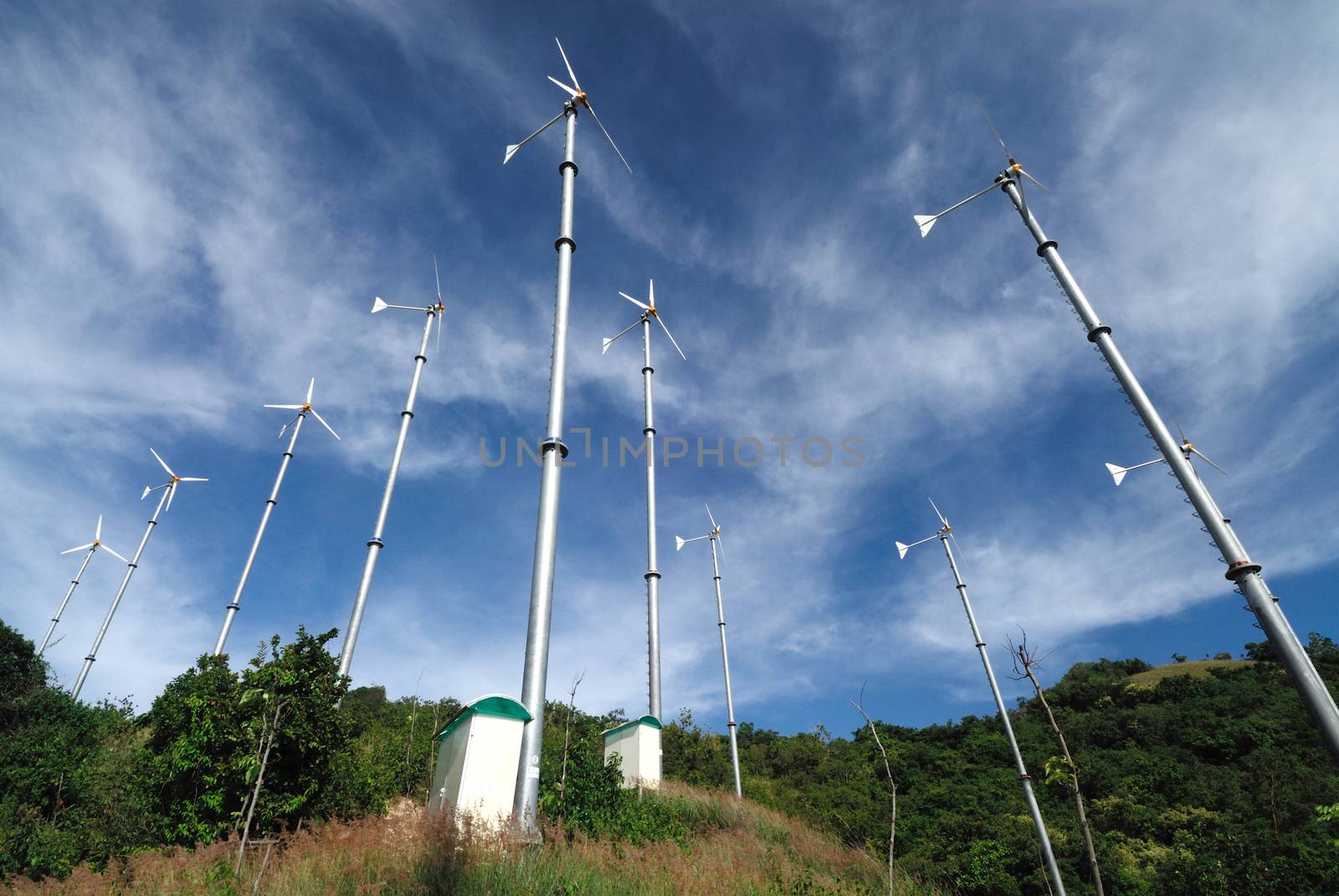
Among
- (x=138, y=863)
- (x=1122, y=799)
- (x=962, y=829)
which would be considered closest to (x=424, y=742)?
(x=138, y=863)

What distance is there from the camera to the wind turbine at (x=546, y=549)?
923 cm

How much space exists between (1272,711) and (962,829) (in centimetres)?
2349

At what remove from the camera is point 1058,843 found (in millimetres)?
32312

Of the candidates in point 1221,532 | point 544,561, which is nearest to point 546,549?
point 544,561

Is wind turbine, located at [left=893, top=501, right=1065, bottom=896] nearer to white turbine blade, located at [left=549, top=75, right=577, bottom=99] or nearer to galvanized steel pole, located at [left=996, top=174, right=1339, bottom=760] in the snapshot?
galvanized steel pole, located at [left=996, top=174, right=1339, bottom=760]

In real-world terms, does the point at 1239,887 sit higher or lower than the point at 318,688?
lower

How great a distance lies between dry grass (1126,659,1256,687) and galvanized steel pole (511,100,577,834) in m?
64.7

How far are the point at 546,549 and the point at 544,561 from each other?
8.6 inches

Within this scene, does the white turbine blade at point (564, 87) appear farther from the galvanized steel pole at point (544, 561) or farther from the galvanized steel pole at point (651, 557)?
the galvanized steel pole at point (651, 557)

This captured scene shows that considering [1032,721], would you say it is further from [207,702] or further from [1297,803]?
[207,702]

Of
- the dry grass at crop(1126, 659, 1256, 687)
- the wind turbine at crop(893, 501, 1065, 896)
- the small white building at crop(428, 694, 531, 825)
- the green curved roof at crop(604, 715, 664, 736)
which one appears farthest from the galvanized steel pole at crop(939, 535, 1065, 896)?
the dry grass at crop(1126, 659, 1256, 687)

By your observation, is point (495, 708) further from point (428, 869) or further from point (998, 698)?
point (998, 698)

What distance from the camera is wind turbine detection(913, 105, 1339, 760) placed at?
895 centimetres

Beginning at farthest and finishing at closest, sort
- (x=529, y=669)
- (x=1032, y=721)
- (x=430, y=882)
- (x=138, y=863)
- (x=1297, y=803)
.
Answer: (x=1032, y=721), (x=1297, y=803), (x=529, y=669), (x=138, y=863), (x=430, y=882)
